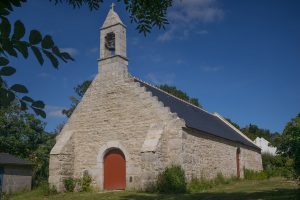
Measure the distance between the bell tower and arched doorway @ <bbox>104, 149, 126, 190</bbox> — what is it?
407cm

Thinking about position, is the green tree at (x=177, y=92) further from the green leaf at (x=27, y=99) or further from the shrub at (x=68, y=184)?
the green leaf at (x=27, y=99)

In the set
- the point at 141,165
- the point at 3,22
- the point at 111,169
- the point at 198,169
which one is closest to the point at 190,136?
the point at 198,169

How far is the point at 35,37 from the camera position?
205cm

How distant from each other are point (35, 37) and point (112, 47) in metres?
17.5

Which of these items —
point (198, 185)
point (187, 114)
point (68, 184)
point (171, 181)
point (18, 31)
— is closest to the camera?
point (18, 31)

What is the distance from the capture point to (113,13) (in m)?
19.4

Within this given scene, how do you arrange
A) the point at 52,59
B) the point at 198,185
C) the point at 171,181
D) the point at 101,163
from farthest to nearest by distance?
the point at 101,163, the point at 198,185, the point at 171,181, the point at 52,59

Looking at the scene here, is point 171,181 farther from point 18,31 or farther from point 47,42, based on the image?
point 18,31

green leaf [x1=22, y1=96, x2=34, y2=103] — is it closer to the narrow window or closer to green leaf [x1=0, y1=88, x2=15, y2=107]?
green leaf [x1=0, y1=88, x2=15, y2=107]

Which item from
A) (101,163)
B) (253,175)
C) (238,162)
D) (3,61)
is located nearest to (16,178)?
(101,163)

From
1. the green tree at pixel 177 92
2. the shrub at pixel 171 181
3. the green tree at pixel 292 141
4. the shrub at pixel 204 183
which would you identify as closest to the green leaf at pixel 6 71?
the green tree at pixel 292 141

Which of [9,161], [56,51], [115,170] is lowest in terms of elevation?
[115,170]

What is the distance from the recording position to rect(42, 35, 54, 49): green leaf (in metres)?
2.07

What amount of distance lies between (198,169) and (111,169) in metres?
4.28
